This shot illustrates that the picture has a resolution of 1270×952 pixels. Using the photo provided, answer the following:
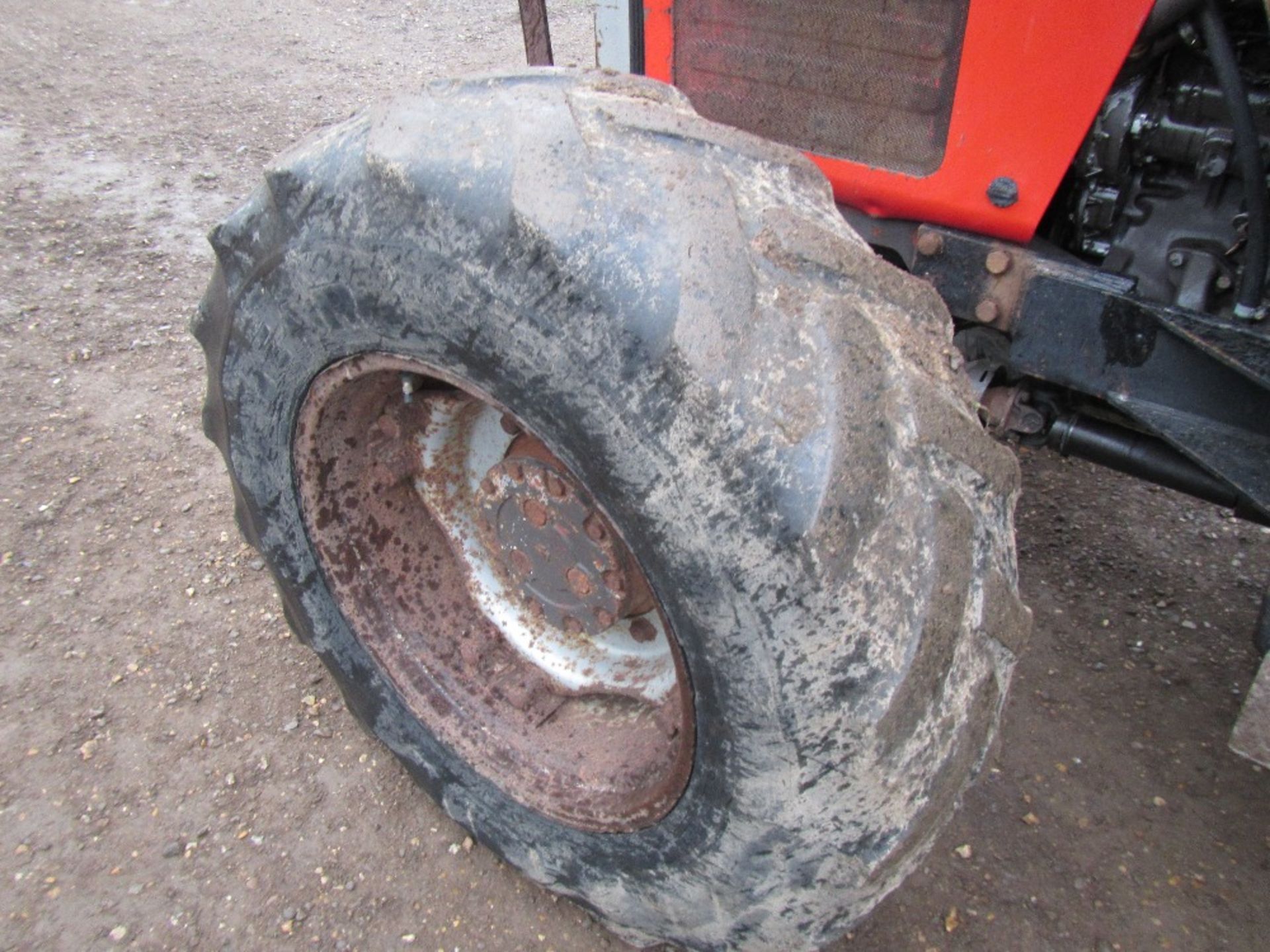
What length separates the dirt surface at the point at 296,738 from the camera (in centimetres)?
178

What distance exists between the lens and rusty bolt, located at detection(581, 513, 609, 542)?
1.43m

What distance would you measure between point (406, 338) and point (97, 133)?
423cm

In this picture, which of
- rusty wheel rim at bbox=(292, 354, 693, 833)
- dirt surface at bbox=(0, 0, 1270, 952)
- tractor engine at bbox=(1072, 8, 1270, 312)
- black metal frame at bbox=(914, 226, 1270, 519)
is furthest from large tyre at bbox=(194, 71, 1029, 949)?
dirt surface at bbox=(0, 0, 1270, 952)

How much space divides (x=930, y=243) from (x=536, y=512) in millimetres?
795

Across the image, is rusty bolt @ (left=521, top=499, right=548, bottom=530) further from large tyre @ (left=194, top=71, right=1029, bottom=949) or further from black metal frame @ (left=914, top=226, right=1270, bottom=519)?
black metal frame @ (left=914, top=226, right=1270, bottom=519)

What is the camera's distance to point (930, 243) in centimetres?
166

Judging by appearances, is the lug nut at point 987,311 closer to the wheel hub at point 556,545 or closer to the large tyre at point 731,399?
the large tyre at point 731,399

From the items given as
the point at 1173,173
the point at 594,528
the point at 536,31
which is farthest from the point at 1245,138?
the point at 536,31

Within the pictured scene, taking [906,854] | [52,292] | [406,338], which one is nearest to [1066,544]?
[906,854]

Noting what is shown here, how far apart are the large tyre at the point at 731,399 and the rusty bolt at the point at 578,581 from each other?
31cm

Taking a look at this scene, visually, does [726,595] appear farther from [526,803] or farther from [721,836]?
[526,803]

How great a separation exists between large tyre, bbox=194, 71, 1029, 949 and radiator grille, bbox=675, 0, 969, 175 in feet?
1.63

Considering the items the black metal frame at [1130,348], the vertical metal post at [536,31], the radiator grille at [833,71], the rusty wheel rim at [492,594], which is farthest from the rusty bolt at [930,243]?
the vertical metal post at [536,31]

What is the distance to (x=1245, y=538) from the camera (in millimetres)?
2594
